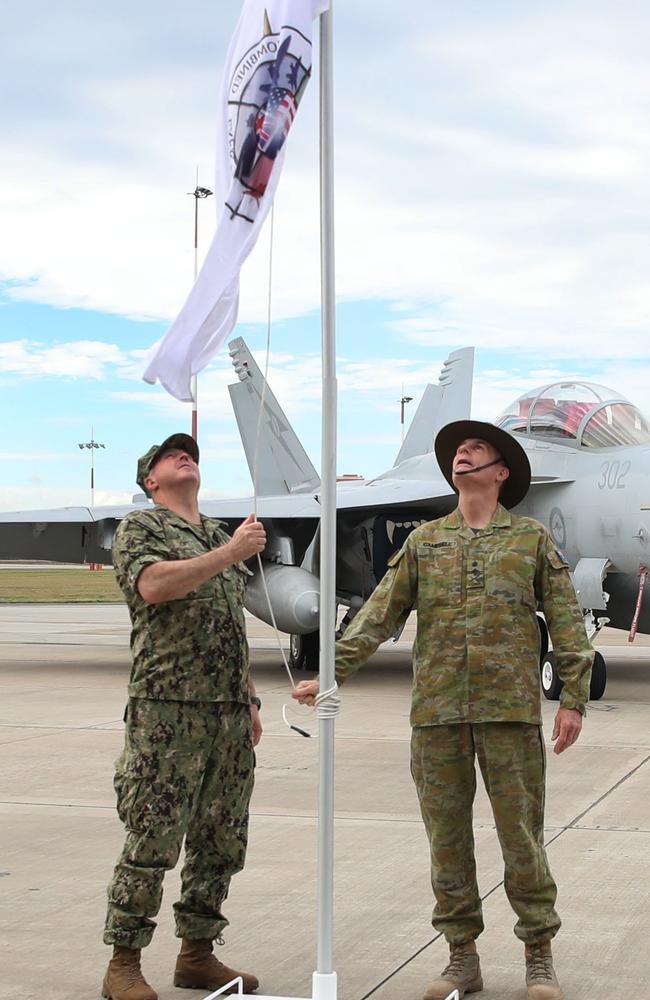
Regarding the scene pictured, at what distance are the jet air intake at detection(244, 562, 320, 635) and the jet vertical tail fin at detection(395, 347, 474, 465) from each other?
5.63 metres

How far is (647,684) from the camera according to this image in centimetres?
1438

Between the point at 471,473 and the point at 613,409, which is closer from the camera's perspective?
the point at 471,473

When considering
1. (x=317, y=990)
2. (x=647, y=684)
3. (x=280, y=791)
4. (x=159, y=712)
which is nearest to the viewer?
(x=317, y=990)

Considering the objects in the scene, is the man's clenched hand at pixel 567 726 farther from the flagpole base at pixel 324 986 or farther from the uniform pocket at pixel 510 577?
the flagpole base at pixel 324 986

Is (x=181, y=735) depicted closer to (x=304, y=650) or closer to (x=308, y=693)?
(x=308, y=693)

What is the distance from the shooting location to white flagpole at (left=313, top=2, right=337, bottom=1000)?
153 inches

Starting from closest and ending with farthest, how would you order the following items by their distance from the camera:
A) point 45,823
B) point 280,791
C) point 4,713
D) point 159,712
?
point 159,712
point 45,823
point 280,791
point 4,713

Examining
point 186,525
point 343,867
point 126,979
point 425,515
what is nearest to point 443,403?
point 425,515

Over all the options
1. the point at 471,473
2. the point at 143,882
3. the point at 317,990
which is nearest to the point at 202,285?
the point at 471,473

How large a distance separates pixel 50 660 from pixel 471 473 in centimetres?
1419

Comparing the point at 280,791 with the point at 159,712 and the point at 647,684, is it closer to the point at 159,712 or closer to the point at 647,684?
the point at 159,712

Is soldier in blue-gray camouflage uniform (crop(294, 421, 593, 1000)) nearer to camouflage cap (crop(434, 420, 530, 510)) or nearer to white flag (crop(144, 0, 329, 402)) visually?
camouflage cap (crop(434, 420, 530, 510))

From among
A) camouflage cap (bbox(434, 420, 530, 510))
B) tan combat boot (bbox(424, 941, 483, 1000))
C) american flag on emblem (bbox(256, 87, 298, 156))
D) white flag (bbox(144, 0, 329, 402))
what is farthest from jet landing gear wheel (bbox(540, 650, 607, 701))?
american flag on emblem (bbox(256, 87, 298, 156))

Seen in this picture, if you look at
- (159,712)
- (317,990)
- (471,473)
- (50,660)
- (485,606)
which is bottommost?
(50,660)
